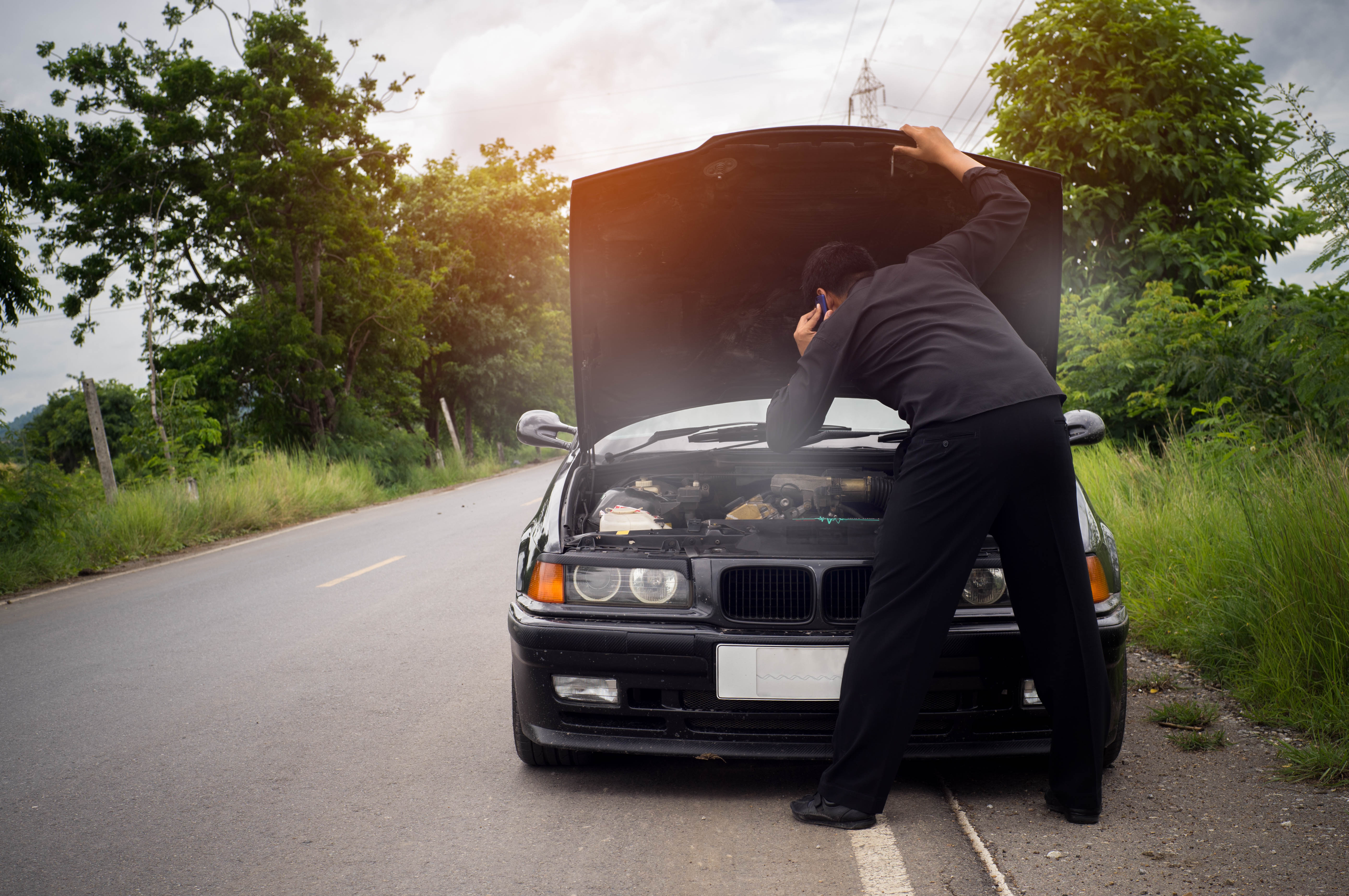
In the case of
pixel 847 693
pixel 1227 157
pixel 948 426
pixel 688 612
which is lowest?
pixel 847 693

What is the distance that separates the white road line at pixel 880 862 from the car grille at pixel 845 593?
0.63m

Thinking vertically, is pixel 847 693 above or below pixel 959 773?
above

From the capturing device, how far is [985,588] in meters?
3.03

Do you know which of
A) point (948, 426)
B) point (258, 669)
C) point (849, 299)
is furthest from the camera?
point (258, 669)

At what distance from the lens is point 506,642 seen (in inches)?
218

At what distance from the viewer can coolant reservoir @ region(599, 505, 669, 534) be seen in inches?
145

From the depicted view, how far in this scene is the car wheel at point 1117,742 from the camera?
10.2 feet

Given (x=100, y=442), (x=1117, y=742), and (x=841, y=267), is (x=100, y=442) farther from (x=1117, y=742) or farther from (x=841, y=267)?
(x=1117, y=742)

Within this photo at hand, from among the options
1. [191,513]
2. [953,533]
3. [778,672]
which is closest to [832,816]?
[778,672]

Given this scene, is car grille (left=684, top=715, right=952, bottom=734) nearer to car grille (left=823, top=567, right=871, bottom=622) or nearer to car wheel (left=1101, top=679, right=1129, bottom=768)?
car grille (left=823, top=567, right=871, bottom=622)

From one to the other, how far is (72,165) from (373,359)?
7408 mm

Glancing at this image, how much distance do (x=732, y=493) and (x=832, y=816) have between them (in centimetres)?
190

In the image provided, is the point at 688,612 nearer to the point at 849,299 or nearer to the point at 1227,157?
the point at 849,299

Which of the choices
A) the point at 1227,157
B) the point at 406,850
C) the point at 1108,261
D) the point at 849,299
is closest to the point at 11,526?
the point at 406,850
